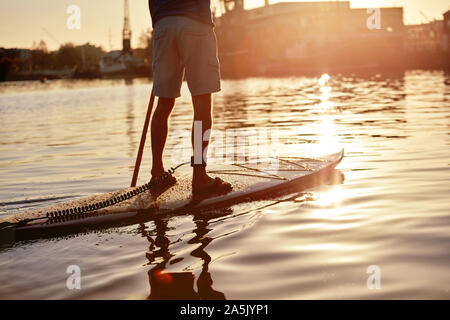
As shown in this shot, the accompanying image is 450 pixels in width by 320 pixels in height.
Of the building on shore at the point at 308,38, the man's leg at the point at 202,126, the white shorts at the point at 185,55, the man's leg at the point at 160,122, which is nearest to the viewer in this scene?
the white shorts at the point at 185,55

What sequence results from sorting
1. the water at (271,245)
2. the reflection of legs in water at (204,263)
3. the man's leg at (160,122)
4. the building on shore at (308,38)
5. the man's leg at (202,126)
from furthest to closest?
the building on shore at (308,38), the man's leg at (160,122), the man's leg at (202,126), the water at (271,245), the reflection of legs in water at (204,263)

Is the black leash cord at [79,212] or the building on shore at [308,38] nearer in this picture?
the black leash cord at [79,212]

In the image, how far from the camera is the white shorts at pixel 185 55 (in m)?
4.57

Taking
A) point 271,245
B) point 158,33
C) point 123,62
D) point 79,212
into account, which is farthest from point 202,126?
point 123,62

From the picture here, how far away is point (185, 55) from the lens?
4.60 metres

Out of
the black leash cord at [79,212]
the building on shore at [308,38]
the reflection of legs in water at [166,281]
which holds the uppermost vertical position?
the building on shore at [308,38]

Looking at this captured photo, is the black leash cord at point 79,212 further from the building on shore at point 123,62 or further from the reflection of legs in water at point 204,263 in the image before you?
the building on shore at point 123,62

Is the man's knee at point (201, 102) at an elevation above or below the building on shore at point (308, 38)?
→ below

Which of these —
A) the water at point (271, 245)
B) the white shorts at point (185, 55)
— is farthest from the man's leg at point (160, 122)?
the water at point (271, 245)

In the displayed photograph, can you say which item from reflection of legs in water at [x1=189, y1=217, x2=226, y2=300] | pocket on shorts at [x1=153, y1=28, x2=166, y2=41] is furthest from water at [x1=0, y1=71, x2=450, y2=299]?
pocket on shorts at [x1=153, y1=28, x2=166, y2=41]

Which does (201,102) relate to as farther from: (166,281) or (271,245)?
(166,281)

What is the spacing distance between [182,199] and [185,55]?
3.78ft

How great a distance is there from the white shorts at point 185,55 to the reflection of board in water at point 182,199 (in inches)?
A: 33.7
